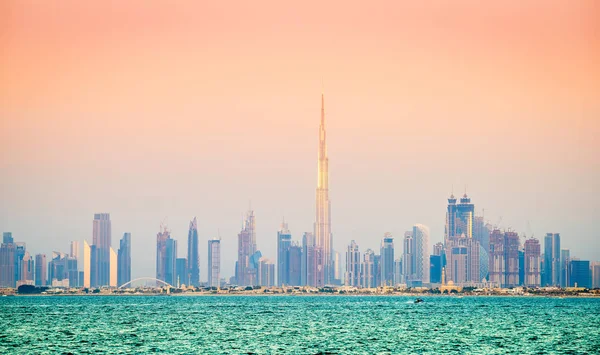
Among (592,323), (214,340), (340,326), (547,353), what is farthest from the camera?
(592,323)

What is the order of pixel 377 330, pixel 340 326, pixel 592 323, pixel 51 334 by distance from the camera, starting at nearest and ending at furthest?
1. pixel 51 334
2. pixel 377 330
3. pixel 340 326
4. pixel 592 323

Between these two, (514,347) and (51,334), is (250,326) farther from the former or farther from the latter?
(514,347)

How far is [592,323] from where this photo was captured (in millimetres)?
154000

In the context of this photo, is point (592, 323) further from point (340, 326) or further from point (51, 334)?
point (51, 334)

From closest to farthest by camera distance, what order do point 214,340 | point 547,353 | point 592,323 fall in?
point 547,353
point 214,340
point 592,323

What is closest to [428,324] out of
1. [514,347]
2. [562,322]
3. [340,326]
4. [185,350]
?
[340,326]

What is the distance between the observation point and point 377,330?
430 feet

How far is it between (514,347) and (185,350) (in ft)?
119

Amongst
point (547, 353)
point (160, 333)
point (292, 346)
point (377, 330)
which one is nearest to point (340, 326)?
point (377, 330)

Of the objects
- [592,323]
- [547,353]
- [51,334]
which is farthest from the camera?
[592,323]

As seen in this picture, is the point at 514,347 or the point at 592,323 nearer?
the point at 514,347

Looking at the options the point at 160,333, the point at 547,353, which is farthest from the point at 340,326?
the point at 547,353

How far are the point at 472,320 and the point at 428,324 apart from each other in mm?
16900

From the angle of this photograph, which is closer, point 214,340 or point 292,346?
point 292,346
